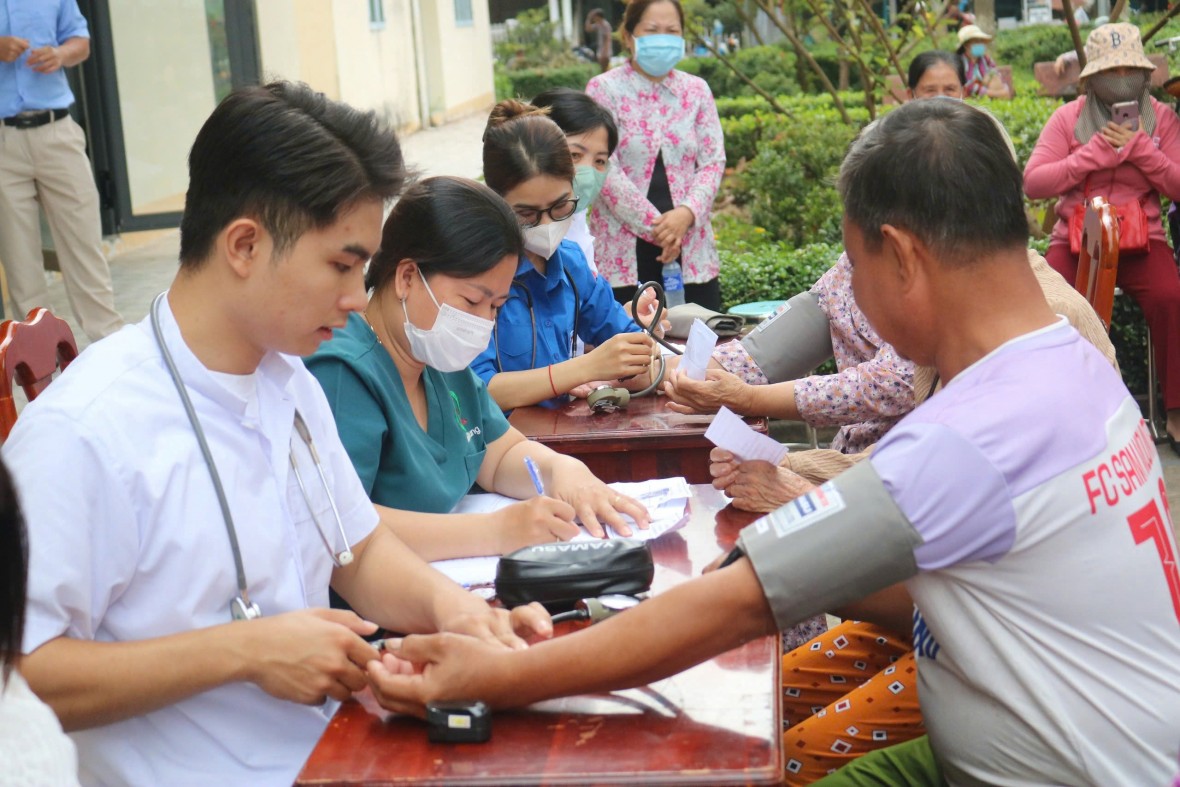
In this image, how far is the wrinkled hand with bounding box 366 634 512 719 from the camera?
1626 mm

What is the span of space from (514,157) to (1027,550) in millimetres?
2197

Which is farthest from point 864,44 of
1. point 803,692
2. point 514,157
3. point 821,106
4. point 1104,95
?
point 803,692

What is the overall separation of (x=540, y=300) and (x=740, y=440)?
1.30m

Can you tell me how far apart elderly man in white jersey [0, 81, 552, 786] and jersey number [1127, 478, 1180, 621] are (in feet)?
2.59

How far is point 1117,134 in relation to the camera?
214 inches

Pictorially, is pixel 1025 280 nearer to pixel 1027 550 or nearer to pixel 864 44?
pixel 1027 550

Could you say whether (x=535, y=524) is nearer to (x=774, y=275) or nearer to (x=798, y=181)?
(x=774, y=275)

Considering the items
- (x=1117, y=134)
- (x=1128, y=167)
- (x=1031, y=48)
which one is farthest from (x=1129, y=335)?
(x=1031, y=48)

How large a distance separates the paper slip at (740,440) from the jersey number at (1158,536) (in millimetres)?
834

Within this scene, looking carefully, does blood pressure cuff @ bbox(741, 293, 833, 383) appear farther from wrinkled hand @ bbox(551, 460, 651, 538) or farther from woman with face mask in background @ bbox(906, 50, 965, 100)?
woman with face mask in background @ bbox(906, 50, 965, 100)

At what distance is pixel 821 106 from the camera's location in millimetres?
11805

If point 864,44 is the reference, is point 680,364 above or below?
below

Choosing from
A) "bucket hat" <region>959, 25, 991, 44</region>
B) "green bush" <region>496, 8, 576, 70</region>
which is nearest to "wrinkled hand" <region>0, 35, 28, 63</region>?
"bucket hat" <region>959, 25, 991, 44</region>

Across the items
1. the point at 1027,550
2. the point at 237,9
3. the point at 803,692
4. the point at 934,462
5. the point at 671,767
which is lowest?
the point at 803,692
